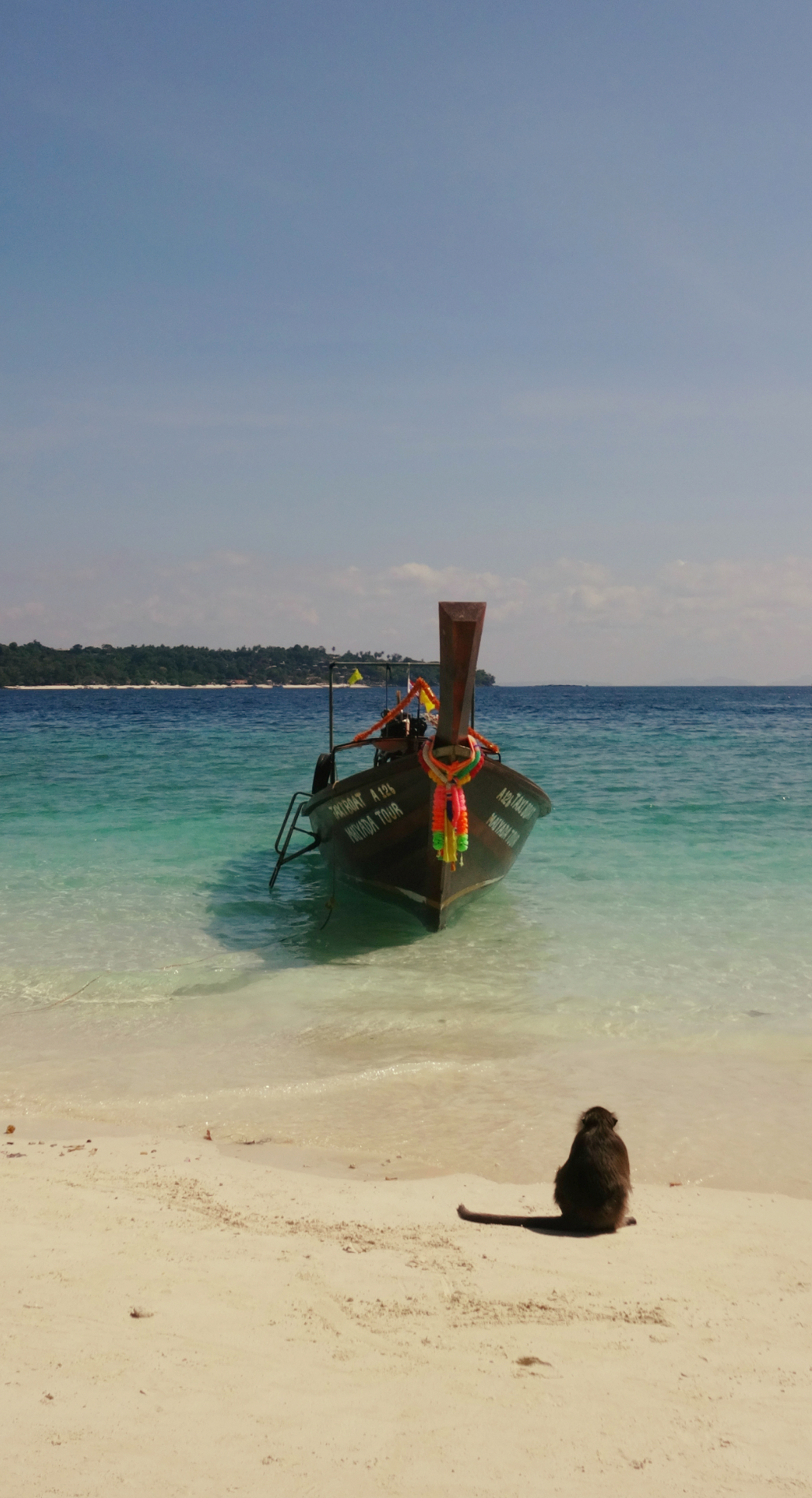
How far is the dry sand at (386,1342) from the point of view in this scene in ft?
7.87

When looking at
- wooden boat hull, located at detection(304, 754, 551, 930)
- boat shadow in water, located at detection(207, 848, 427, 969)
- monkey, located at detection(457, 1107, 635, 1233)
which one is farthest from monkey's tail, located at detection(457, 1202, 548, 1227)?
wooden boat hull, located at detection(304, 754, 551, 930)

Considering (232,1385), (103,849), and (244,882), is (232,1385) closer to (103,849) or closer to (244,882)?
(244,882)

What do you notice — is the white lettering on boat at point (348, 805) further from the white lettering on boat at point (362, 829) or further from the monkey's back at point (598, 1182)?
the monkey's back at point (598, 1182)

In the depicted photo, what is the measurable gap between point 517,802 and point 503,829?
1.07ft

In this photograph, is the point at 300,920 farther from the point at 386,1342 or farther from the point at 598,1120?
the point at 386,1342

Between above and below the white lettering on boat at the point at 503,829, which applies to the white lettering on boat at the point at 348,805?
above

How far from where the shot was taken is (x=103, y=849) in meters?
13.1

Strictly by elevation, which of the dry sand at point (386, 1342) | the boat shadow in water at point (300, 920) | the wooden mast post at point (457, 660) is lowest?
the boat shadow in water at point (300, 920)

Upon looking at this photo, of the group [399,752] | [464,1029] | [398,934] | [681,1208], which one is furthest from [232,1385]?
[399,752]

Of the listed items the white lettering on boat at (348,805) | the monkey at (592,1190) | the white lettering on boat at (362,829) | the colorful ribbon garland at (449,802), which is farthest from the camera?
the white lettering on boat at (348,805)

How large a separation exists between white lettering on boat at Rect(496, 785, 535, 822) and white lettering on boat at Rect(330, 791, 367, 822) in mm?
1362

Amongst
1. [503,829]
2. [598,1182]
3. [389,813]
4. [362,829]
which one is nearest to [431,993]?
[389,813]

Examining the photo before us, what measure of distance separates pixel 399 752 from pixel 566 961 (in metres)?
3.12

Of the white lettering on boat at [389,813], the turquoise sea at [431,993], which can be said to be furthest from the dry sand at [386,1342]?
the white lettering on boat at [389,813]
